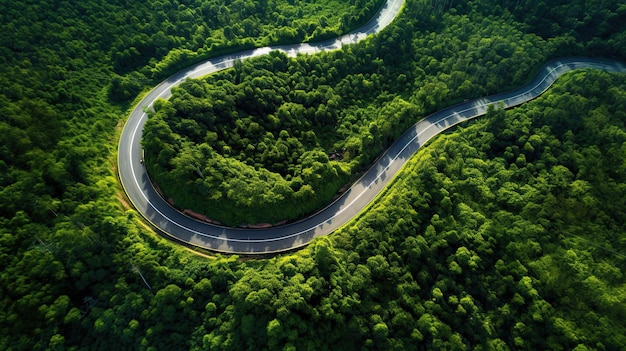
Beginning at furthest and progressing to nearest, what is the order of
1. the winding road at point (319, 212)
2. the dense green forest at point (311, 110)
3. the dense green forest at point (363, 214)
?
the dense green forest at point (311, 110)
the winding road at point (319, 212)
the dense green forest at point (363, 214)

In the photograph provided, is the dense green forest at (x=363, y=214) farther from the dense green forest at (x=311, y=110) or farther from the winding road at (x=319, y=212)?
the winding road at (x=319, y=212)

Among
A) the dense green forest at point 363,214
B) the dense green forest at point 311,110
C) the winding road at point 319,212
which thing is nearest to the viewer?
the dense green forest at point 363,214

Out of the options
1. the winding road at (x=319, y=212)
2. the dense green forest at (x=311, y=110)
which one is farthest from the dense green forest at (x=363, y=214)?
the winding road at (x=319, y=212)

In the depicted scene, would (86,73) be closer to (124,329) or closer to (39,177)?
(39,177)

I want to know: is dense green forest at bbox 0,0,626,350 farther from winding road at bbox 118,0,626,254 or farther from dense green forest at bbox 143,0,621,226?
winding road at bbox 118,0,626,254

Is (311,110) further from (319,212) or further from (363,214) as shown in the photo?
(363,214)

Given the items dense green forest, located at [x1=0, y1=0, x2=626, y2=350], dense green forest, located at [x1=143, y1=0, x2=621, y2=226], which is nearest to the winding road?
dense green forest, located at [x1=143, y1=0, x2=621, y2=226]

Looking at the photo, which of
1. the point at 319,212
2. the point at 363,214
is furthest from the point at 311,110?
the point at 363,214
